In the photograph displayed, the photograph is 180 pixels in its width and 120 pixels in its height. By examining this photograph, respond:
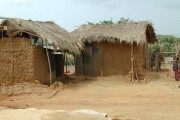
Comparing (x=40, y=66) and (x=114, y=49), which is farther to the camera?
(x=114, y=49)

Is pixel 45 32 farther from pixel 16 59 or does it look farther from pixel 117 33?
pixel 117 33

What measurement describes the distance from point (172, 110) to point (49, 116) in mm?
4407

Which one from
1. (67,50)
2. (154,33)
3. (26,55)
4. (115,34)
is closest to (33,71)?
(26,55)

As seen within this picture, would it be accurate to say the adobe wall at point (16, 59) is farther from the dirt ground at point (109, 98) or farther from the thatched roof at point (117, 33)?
the thatched roof at point (117, 33)

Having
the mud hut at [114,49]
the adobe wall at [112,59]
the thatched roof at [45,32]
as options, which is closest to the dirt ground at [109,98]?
the adobe wall at [112,59]

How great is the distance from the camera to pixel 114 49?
19922 millimetres

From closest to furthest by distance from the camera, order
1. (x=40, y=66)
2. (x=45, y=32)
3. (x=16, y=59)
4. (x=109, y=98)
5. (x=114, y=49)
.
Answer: (x=109, y=98) < (x=16, y=59) < (x=40, y=66) < (x=45, y=32) < (x=114, y=49)

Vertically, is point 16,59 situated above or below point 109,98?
above

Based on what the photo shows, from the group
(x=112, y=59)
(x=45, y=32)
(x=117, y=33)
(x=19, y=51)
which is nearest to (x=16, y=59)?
(x=19, y=51)

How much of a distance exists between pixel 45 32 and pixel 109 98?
4432 millimetres

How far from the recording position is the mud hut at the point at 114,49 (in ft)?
63.7

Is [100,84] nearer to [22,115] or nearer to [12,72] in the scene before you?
[12,72]

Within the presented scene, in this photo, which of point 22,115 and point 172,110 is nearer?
point 22,115

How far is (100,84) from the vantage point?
58.5 ft
